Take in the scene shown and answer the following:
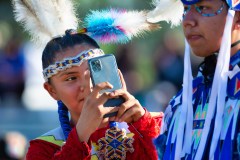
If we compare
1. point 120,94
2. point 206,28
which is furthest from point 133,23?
point 206,28

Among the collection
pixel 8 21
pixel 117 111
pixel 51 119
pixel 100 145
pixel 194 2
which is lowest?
pixel 51 119

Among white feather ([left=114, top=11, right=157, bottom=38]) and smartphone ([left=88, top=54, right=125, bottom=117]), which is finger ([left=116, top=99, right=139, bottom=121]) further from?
white feather ([left=114, top=11, right=157, bottom=38])

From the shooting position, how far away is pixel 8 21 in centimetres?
1155

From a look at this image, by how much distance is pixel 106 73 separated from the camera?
124 inches

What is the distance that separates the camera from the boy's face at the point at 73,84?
3.46m

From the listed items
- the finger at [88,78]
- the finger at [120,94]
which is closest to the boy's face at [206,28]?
the finger at [120,94]

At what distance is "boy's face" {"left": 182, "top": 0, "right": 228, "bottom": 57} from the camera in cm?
286

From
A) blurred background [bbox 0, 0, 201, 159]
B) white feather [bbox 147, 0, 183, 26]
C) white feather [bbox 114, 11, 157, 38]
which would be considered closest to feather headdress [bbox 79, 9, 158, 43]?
white feather [bbox 114, 11, 157, 38]

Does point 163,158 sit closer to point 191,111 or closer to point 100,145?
point 191,111

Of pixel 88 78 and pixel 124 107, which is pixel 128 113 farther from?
pixel 88 78

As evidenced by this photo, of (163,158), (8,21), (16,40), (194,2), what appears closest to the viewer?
(194,2)

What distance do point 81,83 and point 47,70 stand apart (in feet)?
0.92

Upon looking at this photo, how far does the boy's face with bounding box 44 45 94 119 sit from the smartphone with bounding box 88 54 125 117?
28 centimetres

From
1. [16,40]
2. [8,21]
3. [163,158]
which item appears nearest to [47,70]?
[163,158]
